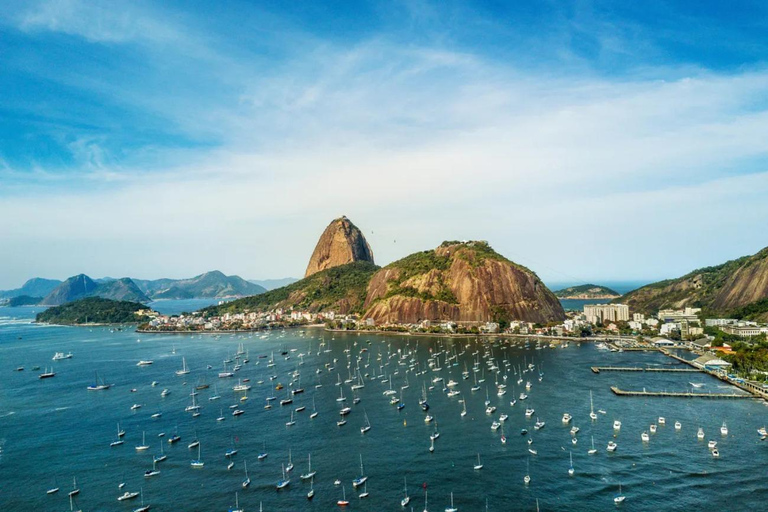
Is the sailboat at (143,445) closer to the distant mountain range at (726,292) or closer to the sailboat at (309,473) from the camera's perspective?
the sailboat at (309,473)

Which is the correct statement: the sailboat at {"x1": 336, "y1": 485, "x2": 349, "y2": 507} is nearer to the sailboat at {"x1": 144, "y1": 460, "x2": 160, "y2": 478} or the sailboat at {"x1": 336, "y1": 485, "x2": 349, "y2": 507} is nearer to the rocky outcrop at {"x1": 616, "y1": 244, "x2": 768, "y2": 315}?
the sailboat at {"x1": 144, "y1": 460, "x2": 160, "y2": 478}

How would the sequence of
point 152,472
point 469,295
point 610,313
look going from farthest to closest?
point 610,313 → point 469,295 → point 152,472

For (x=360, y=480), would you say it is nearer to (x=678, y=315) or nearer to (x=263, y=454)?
(x=263, y=454)

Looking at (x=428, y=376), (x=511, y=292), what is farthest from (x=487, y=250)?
(x=428, y=376)

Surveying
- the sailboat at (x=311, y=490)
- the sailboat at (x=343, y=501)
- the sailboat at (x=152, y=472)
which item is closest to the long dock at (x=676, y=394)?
the sailboat at (x=343, y=501)

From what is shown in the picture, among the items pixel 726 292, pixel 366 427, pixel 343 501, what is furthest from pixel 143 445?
pixel 726 292
